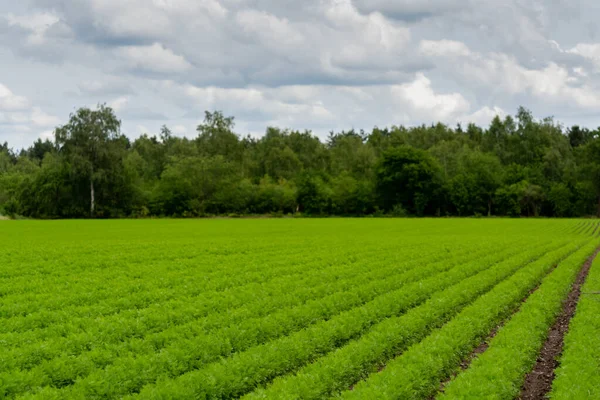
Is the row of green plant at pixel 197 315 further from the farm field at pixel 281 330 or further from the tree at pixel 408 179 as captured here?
the tree at pixel 408 179

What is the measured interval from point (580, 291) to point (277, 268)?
12.0 meters

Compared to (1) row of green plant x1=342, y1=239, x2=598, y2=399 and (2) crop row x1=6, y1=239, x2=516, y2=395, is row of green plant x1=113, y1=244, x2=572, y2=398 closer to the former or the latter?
(2) crop row x1=6, y1=239, x2=516, y2=395

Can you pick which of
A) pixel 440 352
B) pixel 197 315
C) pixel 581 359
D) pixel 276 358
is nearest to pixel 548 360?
pixel 581 359

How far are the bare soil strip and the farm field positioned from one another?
20 cm

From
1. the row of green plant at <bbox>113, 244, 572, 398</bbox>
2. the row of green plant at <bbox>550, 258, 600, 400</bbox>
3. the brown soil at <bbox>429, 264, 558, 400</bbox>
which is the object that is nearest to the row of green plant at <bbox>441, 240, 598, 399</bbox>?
the brown soil at <bbox>429, 264, 558, 400</bbox>

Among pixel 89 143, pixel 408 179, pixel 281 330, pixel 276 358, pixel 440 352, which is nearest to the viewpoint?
pixel 276 358

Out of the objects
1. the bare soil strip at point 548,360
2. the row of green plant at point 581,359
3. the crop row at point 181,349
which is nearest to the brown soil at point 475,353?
the bare soil strip at point 548,360

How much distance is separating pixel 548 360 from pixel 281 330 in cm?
614

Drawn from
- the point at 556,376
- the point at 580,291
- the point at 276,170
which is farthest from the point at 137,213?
the point at 556,376

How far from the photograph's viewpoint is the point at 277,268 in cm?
2420

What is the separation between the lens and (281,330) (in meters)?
13.6

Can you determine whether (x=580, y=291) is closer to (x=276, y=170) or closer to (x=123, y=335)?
(x=123, y=335)

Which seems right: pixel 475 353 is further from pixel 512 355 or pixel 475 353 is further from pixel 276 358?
pixel 276 358

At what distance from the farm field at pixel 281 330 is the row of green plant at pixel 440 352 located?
0.04m
